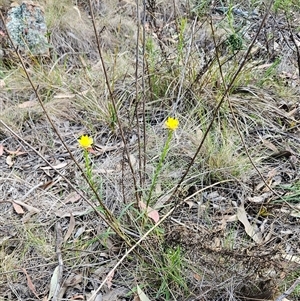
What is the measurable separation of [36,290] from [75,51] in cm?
162

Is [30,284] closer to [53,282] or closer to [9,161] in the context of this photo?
[53,282]

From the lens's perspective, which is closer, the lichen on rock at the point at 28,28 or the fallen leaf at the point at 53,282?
the fallen leaf at the point at 53,282

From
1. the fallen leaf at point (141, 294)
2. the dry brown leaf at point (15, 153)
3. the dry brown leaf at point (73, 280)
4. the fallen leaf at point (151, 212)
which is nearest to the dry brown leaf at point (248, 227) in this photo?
the fallen leaf at point (151, 212)

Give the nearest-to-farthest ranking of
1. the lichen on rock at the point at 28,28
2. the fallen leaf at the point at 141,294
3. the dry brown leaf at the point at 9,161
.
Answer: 1. the fallen leaf at the point at 141,294
2. the dry brown leaf at the point at 9,161
3. the lichen on rock at the point at 28,28

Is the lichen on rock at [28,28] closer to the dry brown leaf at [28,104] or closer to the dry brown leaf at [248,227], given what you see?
the dry brown leaf at [28,104]

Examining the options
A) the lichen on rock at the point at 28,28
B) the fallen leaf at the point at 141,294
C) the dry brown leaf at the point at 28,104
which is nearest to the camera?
the fallen leaf at the point at 141,294

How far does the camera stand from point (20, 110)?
2207mm

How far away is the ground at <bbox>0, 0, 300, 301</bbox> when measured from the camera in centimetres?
144

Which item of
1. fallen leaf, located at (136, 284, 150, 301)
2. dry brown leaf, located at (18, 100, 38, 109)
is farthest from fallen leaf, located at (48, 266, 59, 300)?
dry brown leaf, located at (18, 100, 38, 109)

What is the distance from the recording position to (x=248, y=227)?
5.44ft

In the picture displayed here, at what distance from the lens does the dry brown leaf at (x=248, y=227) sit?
1.63 m

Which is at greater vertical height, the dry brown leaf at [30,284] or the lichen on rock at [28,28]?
the lichen on rock at [28,28]

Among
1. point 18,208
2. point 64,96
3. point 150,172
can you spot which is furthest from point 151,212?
point 64,96

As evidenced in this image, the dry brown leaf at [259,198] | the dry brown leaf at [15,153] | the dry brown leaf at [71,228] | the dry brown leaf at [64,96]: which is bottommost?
the dry brown leaf at [259,198]
